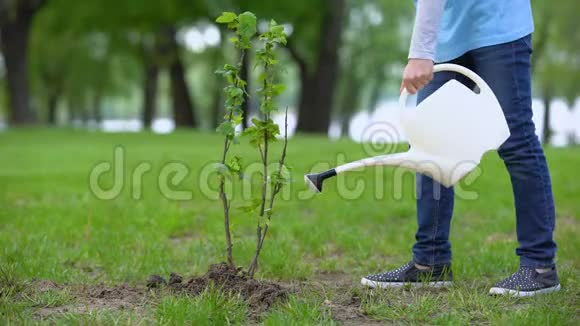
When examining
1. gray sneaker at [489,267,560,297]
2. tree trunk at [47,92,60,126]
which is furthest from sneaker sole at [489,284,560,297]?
tree trunk at [47,92,60,126]

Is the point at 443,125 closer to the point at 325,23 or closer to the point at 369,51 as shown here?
the point at 325,23

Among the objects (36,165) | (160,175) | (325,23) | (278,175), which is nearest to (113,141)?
(36,165)

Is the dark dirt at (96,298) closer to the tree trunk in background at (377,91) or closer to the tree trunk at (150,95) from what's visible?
the tree trunk at (150,95)

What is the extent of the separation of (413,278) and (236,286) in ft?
2.87

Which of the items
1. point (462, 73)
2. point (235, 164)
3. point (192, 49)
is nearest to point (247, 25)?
point (235, 164)

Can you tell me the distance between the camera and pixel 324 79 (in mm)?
19500

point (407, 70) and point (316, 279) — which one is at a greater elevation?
point (407, 70)

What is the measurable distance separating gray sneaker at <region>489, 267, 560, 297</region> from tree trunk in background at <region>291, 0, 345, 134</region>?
1679cm

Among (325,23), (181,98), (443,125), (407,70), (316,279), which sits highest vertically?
(325,23)

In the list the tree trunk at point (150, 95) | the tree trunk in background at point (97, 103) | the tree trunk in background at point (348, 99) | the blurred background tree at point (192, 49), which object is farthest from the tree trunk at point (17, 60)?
the tree trunk in background at point (348, 99)

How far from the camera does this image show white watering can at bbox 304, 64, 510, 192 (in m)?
2.53

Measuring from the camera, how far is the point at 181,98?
870 inches

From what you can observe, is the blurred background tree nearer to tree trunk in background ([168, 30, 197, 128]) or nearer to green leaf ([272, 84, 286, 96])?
tree trunk in background ([168, 30, 197, 128])

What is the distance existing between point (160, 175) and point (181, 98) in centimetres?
1467
